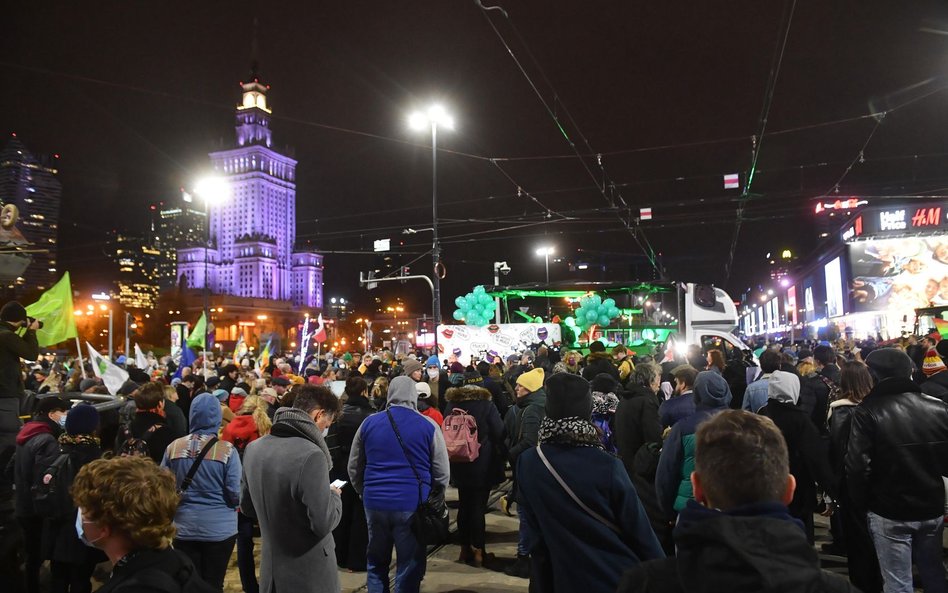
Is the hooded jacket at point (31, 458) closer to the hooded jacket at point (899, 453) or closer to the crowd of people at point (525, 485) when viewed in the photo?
the crowd of people at point (525, 485)

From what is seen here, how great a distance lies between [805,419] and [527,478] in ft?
11.0

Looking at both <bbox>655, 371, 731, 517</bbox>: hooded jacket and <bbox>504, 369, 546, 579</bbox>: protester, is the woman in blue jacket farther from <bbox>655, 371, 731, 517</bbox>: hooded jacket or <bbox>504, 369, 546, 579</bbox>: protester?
<bbox>655, 371, 731, 517</bbox>: hooded jacket

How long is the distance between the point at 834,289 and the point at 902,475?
63.9 m

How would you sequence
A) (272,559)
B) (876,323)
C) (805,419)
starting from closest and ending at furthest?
(272,559)
(805,419)
(876,323)

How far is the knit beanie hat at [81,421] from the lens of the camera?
5.29 meters

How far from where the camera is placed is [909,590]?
4145 millimetres

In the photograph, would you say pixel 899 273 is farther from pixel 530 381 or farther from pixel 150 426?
pixel 150 426

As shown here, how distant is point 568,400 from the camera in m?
3.36

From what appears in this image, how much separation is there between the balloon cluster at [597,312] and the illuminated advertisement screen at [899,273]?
33045 millimetres

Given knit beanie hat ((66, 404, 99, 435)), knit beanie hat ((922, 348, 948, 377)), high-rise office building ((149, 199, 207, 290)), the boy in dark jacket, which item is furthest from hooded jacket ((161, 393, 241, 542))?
high-rise office building ((149, 199, 207, 290))

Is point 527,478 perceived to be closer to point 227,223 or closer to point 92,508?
point 92,508

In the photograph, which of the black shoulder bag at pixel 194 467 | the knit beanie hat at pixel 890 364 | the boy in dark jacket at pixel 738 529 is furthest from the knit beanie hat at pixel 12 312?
the knit beanie hat at pixel 890 364

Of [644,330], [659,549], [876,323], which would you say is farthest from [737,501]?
[876,323]

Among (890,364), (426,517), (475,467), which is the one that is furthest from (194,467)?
(890,364)
